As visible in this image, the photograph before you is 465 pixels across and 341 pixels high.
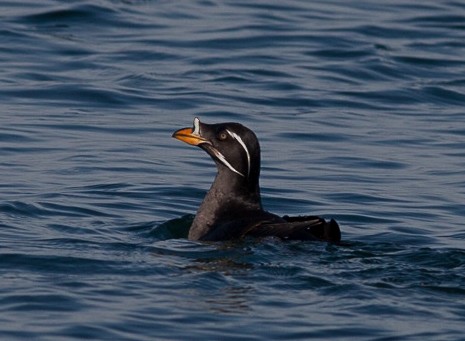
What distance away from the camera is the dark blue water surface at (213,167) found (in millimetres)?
8930

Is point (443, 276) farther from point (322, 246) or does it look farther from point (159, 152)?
point (159, 152)

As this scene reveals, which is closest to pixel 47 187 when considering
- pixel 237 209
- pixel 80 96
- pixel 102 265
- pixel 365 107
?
pixel 237 209

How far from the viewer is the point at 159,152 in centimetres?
1504

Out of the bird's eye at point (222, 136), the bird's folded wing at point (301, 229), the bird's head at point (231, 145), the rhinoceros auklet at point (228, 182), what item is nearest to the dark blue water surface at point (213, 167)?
the bird's folded wing at point (301, 229)

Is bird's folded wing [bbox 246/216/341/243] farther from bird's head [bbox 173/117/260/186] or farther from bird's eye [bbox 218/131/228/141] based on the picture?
bird's eye [bbox 218/131/228/141]

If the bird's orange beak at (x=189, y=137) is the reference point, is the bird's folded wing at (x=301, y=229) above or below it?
below

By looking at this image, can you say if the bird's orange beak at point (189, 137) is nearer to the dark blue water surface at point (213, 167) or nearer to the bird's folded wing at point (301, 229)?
the dark blue water surface at point (213, 167)

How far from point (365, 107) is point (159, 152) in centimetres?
377

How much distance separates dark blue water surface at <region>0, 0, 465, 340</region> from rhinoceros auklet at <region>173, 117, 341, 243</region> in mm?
Result: 253

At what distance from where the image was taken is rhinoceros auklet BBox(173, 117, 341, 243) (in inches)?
431

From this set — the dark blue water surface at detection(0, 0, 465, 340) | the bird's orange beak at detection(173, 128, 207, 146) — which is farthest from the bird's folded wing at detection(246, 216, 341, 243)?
the bird's orange beak at detection(173, 128, 207, 146)

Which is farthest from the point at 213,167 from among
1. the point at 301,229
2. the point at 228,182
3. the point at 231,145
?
the point at 301,229

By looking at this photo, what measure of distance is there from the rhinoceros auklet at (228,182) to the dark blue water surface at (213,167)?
10.0 inches

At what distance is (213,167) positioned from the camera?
14.7 meters
